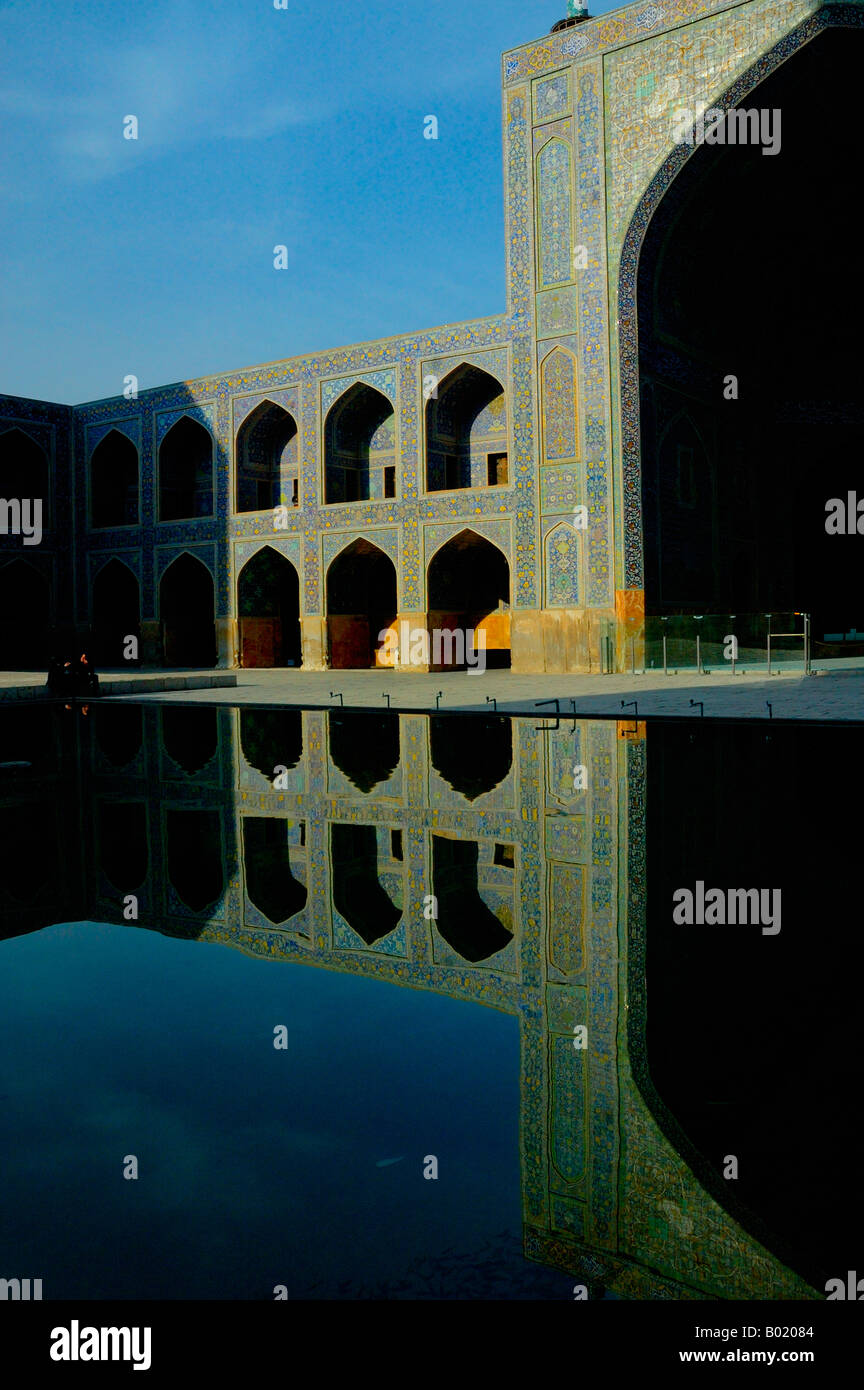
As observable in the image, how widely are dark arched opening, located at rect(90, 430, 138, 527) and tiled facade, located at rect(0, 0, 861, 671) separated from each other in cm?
607

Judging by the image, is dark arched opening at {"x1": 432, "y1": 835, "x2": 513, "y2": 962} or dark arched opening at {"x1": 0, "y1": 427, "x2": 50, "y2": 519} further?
dark arched opening at {"x1": 0, "y1": 427, "x2": 50, "y2": 519}

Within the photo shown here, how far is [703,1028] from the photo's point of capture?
225cm

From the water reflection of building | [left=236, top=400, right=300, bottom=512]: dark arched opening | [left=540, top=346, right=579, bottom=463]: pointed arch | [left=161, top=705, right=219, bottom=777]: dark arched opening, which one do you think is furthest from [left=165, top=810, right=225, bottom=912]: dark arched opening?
[left=236, top=400, right=300, bottom=512]: dark arched opening

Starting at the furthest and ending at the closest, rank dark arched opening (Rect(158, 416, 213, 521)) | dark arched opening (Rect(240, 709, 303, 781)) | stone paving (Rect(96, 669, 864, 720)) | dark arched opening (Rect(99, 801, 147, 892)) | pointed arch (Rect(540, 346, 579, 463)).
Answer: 1. dark arched opening (Rect(158, 416, 213, 521))
2. pointed arch (Rect(540, 346, 579, 463))
3. stone paving (Rect(96, 669, 864, 720))
4. dark arched opening (Rect(240, 709, 303, 781))
5. dark arched opening (Rect(99, 801, 147, 892))

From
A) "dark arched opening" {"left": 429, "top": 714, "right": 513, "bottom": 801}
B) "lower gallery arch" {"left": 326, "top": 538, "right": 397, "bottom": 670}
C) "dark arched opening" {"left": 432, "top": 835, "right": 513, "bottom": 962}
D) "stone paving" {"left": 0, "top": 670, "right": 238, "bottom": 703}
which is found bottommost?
"dark arched opening" {"left": 432, "top": 835, "right": 513, "bottom": 962}

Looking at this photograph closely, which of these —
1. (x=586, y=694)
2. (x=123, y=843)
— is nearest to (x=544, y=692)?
(x=586, y=694)

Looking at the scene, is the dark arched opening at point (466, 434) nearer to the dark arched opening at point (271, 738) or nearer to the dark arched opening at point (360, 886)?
the dark arched opening at point (271, 738)

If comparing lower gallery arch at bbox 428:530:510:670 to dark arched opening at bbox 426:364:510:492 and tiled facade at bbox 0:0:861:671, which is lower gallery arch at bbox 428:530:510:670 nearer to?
tiled facade at bbox 0:0:861:671

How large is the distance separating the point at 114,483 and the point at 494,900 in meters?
24.7

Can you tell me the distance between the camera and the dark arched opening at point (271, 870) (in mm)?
3355

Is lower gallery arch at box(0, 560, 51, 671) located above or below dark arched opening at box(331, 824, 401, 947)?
above

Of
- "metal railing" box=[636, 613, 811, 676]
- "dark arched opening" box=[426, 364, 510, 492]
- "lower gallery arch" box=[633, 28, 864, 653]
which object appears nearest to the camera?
"metal railing" box=[636, 613, 811, 676]

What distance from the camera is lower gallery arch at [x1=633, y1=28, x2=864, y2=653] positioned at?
Result: 16562 mm

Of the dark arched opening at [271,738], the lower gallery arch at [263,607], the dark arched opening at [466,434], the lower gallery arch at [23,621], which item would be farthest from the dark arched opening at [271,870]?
the lower gallery arch at [23,621]
